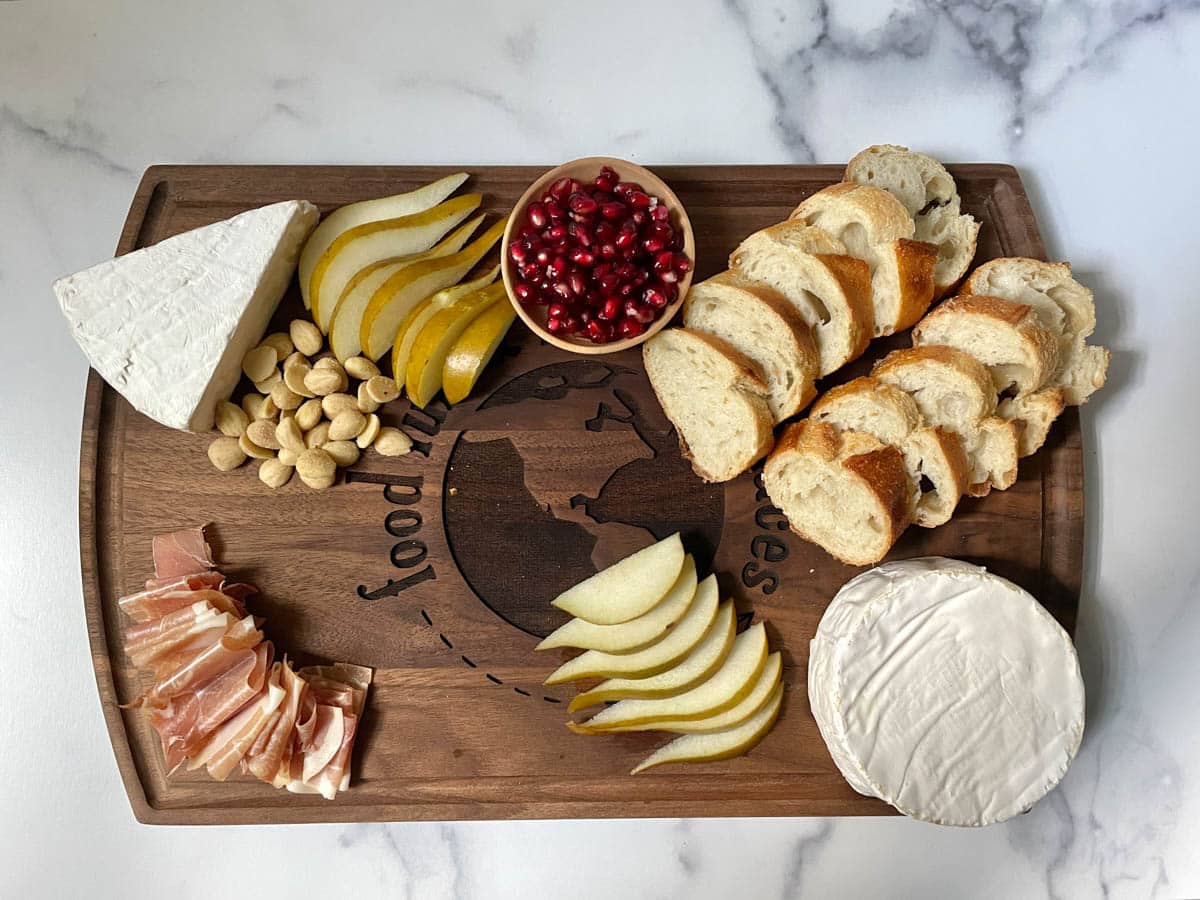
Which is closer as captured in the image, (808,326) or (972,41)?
(808,326)

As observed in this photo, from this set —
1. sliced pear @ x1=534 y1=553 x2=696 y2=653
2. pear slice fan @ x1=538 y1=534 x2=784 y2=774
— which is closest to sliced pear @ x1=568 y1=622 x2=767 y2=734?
pear slice fan @ x1=538 y1=534 x2=784 y2=774

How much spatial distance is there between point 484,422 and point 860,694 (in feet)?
3.57

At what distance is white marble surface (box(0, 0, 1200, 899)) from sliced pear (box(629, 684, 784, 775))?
276 mm

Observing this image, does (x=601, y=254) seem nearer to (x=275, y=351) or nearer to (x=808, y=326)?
(x=808, y=326)

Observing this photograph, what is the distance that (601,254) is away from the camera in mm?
1870

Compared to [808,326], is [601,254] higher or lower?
higher

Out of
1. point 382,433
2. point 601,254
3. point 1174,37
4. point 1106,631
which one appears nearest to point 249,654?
point 382,433

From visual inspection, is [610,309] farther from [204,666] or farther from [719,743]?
[204,666]

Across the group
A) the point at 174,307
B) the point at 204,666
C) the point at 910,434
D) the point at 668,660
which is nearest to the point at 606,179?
the point at 910,434

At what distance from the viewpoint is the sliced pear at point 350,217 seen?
6.70ft

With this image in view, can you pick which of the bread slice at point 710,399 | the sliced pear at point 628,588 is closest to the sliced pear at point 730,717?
the sliced pear at point 628,588

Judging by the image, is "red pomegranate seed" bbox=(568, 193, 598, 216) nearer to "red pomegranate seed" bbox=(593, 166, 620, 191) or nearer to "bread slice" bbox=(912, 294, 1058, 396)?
"red pomegranate seed" bbox=(593, 166, 620, 191)

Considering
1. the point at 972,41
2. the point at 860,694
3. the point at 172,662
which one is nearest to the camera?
the point at 860,694

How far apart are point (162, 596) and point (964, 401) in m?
1.94
